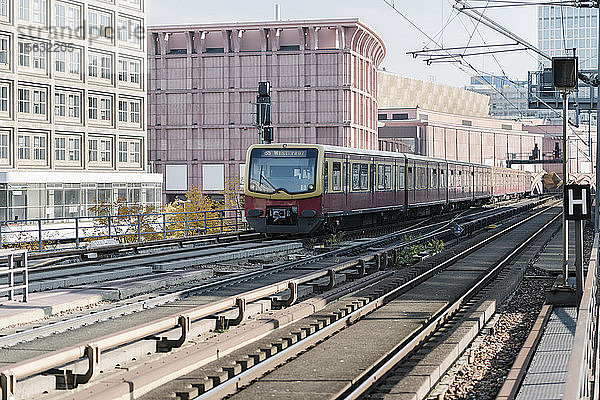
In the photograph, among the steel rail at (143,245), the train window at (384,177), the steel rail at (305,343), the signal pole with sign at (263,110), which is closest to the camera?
the steel rail at (305,343)

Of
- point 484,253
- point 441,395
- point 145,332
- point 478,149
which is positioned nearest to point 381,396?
point 441,395

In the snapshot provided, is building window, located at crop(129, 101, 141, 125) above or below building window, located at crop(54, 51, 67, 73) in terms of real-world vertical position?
below

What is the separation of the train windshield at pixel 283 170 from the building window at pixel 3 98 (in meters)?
29.5

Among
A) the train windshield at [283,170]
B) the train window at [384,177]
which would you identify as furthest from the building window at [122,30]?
the train windshield at [283,170]

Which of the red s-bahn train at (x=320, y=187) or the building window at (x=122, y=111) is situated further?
the building window at (x=122, y=111)

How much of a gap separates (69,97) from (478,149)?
3363 inches

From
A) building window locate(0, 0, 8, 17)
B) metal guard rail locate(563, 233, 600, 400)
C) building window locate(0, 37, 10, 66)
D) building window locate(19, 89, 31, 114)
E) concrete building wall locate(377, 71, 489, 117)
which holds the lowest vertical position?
metal guard rail locate(563, 233, 600, 400)

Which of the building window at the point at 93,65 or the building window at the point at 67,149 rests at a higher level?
the building window at the point at 93,65

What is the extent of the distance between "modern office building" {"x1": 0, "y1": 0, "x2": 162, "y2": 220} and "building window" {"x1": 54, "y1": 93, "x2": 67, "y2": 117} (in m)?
0.05

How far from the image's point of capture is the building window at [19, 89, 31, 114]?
54.8 meters

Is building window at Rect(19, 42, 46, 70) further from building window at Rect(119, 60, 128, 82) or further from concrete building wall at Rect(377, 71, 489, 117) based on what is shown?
concrete building wall at Rect(377, 71, 489, 117)

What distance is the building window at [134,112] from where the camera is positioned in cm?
6364

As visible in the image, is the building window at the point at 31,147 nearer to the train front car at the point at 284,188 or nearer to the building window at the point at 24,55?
the building window at the point at 24,55

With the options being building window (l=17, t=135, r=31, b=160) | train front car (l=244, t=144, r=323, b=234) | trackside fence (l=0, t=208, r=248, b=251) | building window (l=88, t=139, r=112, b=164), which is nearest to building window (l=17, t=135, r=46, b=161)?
building window (l=17, t=135, r=31, b=160)
